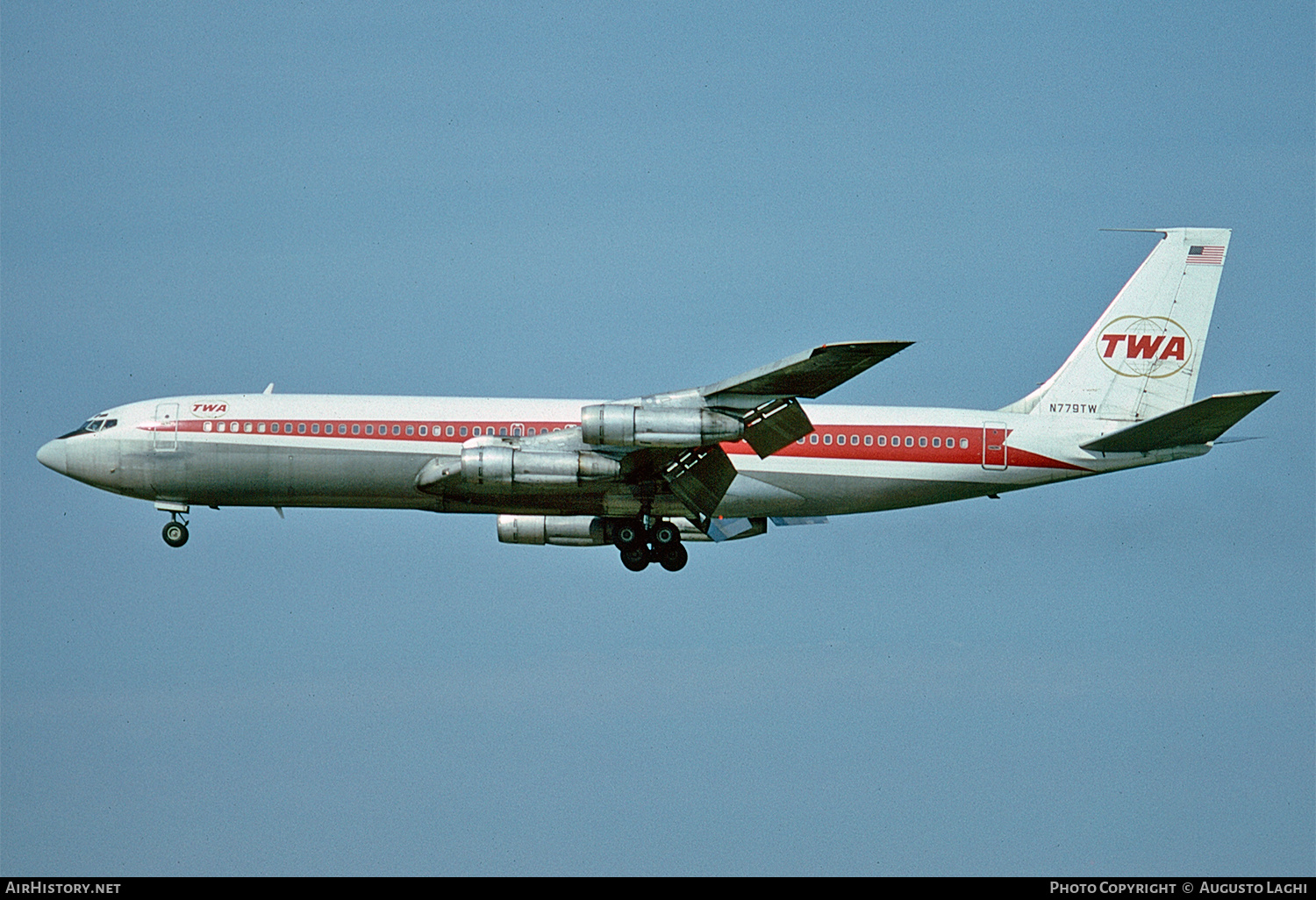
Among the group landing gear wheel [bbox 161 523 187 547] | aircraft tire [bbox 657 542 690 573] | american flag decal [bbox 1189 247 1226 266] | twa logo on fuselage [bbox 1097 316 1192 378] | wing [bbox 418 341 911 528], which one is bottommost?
aircraft tire [bbox 657 542 690 573]

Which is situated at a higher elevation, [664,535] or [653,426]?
[653,426]

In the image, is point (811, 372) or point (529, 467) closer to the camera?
point (811, 372)

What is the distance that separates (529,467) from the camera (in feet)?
145

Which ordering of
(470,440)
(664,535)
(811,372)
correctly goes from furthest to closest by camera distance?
(664,535)
(470,440)
(811,372)

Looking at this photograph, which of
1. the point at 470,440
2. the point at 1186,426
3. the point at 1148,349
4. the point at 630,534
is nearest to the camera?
the point at 1186,426

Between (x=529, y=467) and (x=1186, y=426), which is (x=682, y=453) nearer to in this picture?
(x=529, y=467)

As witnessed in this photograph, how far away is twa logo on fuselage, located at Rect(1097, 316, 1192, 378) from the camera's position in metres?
50.3

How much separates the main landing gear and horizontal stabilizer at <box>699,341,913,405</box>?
21.6ft

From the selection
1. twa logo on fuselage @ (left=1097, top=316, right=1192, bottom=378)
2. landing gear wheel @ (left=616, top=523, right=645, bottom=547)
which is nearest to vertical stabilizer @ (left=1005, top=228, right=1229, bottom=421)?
twa logo on fuselage @ (left=1097, top=316, right=1192, bottom=378)

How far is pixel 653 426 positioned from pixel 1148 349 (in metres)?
16.6

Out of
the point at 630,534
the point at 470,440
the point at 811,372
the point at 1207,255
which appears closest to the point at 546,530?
the point at 630,534

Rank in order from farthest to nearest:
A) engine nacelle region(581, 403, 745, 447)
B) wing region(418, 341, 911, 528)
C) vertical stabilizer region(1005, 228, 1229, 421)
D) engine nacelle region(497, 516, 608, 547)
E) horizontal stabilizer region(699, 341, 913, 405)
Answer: engine nacelle region(497, 516, 608, 547), vertical stabilizer region(1005, 228, 1229, 421), engine nacelle region(581, 403, 745, 447), wing region(418, 341, 911, 528), horizontal stabilizer region(699, 341, 913, 405)

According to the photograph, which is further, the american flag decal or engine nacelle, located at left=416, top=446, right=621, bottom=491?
the american flag decal

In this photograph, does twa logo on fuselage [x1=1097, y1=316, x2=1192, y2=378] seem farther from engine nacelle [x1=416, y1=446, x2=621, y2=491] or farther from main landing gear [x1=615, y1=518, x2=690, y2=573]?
engine nacelle [x1=416, y1=446, x2=621, y2=491]
